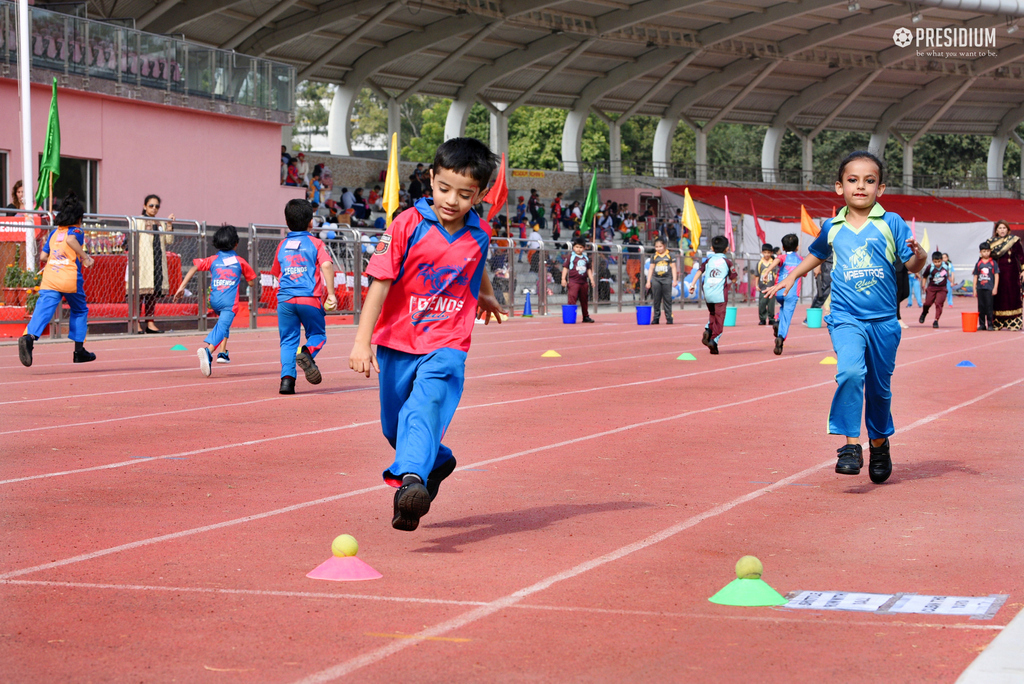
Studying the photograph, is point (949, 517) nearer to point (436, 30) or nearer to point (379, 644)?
point (379, 644)

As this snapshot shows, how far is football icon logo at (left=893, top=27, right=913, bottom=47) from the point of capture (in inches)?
2034

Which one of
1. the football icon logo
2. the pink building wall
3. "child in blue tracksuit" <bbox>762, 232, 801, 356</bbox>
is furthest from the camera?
the football icon logo

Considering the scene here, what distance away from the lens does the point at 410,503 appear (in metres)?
5.11

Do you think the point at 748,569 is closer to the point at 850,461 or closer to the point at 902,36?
the point at 850,461

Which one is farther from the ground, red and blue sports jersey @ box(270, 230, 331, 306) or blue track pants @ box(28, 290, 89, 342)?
red and blue sports jersey @ box(270, 230, 331, 306)

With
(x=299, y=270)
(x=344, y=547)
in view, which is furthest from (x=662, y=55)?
(x=344, y=547)

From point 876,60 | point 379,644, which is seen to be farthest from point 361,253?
point 876,60

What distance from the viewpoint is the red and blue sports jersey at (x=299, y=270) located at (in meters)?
11.9

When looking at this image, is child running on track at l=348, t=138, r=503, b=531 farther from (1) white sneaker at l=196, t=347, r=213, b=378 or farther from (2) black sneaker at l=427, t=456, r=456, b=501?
(1) white sneaker at l=196, t=347, r=213, b=378

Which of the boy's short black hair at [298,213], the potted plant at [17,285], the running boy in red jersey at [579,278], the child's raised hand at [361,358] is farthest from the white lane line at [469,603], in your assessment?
the running boy in red jersey at [579,278]

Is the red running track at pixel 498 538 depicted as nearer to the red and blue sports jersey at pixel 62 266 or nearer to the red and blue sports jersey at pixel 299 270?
the red and blue sports jersey at pixel 299 270

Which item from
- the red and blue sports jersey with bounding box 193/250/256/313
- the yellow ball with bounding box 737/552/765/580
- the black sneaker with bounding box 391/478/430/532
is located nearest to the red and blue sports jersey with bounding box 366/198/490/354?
the black sneaker with bounding box 391/478/430/532

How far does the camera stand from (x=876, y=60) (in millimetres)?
56500

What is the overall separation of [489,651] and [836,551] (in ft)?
6.96
